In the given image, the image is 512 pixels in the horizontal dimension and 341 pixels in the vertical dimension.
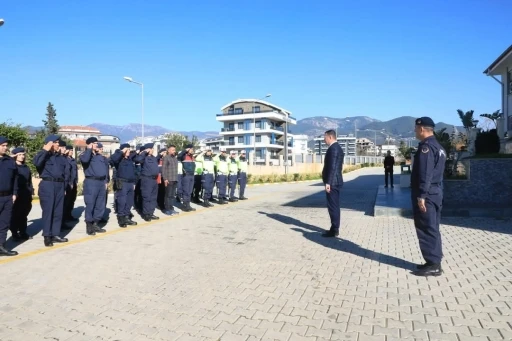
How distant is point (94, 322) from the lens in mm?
3711

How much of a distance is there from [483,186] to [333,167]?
17.7 feet

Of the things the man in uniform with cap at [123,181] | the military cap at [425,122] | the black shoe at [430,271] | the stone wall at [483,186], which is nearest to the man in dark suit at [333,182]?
the military cap at [425,122]

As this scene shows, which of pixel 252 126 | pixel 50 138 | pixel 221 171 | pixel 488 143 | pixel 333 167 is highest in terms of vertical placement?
pixel 252 126

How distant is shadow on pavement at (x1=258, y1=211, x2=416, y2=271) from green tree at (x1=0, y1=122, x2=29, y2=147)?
46.0 ft

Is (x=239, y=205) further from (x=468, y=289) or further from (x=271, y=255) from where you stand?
(x=468, y=289)

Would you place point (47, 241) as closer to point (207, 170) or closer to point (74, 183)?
point (74, 183)

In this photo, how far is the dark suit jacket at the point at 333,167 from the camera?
7.64 m

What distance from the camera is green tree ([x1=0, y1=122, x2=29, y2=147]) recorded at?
Result: 17484 mm

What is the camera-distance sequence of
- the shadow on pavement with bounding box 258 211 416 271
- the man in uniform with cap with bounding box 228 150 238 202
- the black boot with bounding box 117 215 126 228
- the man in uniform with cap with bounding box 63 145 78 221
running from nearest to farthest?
the shadow on pavement with bounding box 258 211 416 271 → the man in uniform with cap with bounding box 63 145 78 221 → the black boot with bounding box 117 215 126 228 → the man in uniform with cap with bounding box 228 150 238 202

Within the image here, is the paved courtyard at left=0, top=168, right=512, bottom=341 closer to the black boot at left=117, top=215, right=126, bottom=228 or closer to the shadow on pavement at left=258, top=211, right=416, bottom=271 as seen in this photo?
the shadow on pavement at left=258, top=211, right=416, bottom=271

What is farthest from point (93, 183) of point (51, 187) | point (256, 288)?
point (256, 288)

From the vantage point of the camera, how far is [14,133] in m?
17.8

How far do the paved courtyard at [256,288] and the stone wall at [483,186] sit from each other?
10.3 feet

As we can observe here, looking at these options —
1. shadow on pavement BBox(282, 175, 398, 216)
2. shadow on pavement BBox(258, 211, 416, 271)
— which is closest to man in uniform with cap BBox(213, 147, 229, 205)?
shadow on pavement BBox(282, 175, 398, 216)
